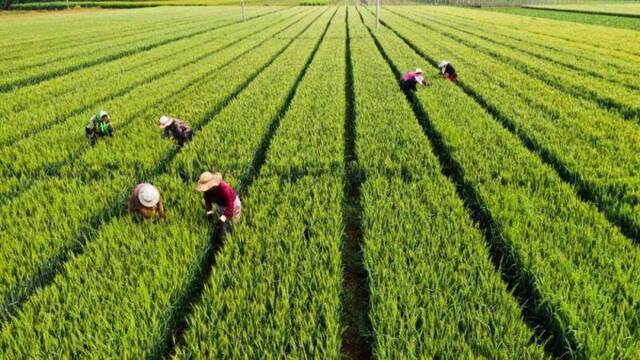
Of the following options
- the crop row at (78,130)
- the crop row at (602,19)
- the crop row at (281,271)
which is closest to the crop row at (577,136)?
the crop row at (281,271)

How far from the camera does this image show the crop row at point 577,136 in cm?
500

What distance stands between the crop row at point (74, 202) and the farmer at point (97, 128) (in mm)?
175

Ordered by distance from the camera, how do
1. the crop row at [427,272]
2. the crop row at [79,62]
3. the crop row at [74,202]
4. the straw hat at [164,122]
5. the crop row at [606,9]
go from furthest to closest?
the crop row at [606,9]
the crop row at [79,62]
the straw hat at [164,122]
the crop row at [74,202]
the crop row at [427,272]

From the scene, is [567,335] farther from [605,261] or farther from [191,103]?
[191,103]

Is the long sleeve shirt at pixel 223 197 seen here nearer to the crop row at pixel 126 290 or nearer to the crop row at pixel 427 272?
the crop row at pixel 126 290

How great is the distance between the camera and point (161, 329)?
10.1 ft

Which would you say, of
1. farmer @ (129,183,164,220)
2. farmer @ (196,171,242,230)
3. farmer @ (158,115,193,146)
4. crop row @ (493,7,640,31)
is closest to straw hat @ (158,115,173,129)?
farmer @ (158,115,193,146)

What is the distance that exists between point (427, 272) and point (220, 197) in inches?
78.3

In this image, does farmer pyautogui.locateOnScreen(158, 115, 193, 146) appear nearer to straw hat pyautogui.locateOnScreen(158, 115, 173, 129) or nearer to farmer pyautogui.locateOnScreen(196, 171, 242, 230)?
straw hat pyautogui.locateOnScreen(158, 115, 173, 129)

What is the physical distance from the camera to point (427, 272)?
3.52 meters

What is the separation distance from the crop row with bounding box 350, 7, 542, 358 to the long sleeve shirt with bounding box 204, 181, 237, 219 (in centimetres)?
133

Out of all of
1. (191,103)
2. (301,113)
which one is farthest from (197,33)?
(301,113)

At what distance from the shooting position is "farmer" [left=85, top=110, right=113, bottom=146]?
688 cm

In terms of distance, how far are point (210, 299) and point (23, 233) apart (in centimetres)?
228
